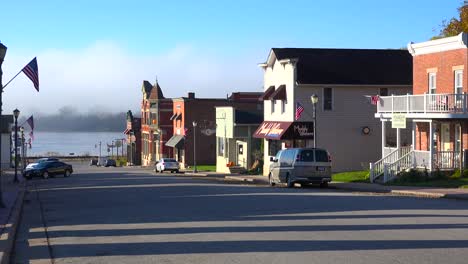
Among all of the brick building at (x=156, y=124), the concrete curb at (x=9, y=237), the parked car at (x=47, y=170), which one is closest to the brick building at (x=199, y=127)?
the brick building at (x=156, y=124)

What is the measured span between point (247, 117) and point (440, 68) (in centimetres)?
2769

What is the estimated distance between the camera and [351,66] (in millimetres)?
48562

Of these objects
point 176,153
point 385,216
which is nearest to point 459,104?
point 385,216

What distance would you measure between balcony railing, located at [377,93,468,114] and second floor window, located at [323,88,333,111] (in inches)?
337

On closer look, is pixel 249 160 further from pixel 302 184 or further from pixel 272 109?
pixel 302 184

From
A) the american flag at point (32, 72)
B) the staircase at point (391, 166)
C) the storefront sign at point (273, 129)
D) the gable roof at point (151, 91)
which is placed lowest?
Result: the staircase at point (391, 166)

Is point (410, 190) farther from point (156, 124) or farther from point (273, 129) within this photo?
point (156, 124)

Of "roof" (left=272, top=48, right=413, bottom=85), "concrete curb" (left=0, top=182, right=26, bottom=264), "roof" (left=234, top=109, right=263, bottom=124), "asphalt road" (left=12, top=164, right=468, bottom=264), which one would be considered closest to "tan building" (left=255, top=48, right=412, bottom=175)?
"roof" (left=272, top=48, right=413, bottom=85)

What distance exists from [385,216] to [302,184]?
17370mm

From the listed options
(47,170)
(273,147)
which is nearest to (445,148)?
(273,147)

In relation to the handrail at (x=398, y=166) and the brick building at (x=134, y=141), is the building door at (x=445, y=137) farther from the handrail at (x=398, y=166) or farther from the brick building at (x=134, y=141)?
the brick building at (x=134, y=141)

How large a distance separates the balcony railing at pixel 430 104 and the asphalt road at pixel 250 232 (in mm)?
12218

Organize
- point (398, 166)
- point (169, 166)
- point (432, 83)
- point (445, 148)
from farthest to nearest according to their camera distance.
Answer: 1. point (169, 166)
2. point (432, 83)
3. point (445, 148)
4. point (398, 166)

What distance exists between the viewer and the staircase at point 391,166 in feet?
119
